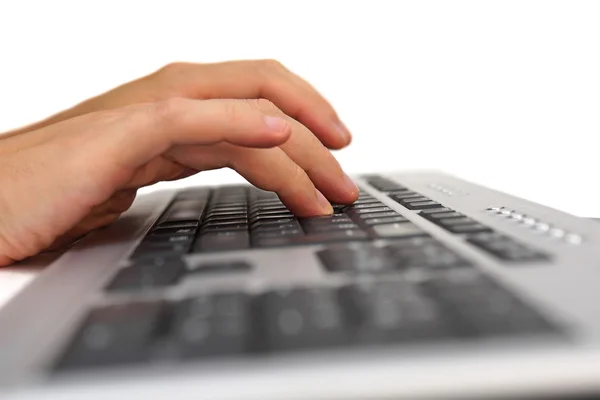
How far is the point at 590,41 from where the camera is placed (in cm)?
109

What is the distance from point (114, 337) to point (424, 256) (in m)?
0.17

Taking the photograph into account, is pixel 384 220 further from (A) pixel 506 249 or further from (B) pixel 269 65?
(B) pixel 269 65

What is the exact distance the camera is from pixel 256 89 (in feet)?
2.36

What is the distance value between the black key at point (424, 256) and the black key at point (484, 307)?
0.09 ft

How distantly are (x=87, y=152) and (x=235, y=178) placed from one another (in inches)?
27.2

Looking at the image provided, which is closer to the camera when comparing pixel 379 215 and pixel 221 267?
pixel 221 267

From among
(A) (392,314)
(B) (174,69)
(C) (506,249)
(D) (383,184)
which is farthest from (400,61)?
(A) (392,314)

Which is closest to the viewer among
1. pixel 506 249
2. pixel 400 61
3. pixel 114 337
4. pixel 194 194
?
pixel 114 337

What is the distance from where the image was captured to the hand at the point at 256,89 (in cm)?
71

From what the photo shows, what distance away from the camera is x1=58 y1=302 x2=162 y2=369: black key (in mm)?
237

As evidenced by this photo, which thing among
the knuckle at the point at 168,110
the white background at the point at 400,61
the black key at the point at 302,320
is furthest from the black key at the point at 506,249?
the white background at the point at 400,61

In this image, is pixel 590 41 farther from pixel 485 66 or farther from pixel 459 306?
pixel 459 306

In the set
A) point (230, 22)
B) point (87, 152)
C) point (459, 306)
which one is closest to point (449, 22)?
point (230, 22)

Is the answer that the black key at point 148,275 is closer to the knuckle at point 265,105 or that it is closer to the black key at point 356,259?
the black key at point 356,259
